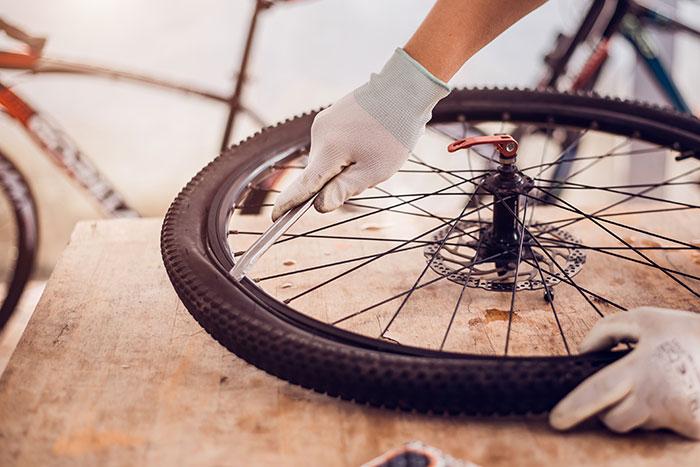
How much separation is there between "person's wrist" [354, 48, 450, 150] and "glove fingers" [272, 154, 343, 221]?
0.24 feet

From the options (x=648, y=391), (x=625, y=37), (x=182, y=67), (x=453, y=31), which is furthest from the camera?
(x=182, y=67)

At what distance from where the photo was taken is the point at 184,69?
8.91 feet

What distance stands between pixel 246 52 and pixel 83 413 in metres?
1.06

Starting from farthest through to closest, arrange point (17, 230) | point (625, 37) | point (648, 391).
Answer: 1. point (625, 37)
2. point (17, 230)
3. point (648, 391)

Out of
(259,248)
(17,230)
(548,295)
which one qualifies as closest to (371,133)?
(259,248)

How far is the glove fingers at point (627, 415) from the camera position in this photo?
680mm

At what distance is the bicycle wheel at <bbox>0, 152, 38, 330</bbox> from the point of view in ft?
5.03

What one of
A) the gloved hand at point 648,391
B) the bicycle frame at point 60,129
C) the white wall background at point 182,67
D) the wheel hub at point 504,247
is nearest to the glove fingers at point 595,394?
the gloved hand at point 648,391

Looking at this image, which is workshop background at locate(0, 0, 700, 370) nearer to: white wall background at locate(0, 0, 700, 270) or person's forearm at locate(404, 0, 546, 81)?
white wall background at locate(0, 0, 700, 270)

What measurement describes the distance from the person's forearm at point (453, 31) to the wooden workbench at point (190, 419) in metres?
0.38

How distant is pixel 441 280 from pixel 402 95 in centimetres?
29

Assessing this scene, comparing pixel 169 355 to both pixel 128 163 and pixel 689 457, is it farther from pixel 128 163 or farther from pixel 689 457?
pixel 128 163

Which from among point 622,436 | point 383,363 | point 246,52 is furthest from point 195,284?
point 246,52

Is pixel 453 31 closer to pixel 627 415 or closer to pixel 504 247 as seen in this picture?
pixel 504 247
